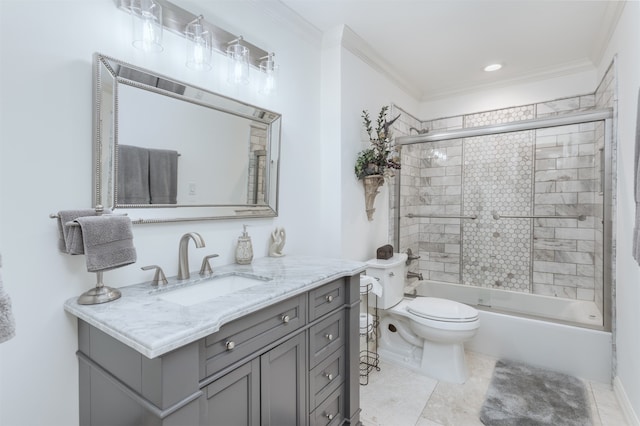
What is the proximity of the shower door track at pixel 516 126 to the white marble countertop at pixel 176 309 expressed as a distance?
6.38ft

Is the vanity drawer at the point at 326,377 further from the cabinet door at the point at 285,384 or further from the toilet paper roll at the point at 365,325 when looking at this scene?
the toilet paper roll at the point at 365,325

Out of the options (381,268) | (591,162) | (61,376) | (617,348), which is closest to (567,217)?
(591,162)

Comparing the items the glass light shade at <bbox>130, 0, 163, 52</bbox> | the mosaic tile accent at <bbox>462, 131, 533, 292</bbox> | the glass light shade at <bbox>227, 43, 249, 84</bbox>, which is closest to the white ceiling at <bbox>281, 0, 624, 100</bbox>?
the glass light shade at <bbox>227, 43, 249, 84</bbox>

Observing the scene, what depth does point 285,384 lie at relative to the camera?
4.34 ft

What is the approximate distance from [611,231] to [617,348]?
769 mm

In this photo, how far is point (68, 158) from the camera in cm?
119

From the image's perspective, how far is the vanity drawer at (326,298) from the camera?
1.46 metres

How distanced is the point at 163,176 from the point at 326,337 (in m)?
1.06

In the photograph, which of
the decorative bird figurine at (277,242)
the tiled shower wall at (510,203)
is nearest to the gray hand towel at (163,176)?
the decorative bird figurine at (277,242)

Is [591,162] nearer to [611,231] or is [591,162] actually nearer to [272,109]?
[611,231]

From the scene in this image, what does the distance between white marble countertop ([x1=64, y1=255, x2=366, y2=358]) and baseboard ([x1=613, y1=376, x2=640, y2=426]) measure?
68.8 inches

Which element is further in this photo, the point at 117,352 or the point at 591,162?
the point at 591,162

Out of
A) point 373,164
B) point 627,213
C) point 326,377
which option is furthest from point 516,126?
point 326,377

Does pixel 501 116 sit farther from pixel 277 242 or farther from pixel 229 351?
pixel 229 351
